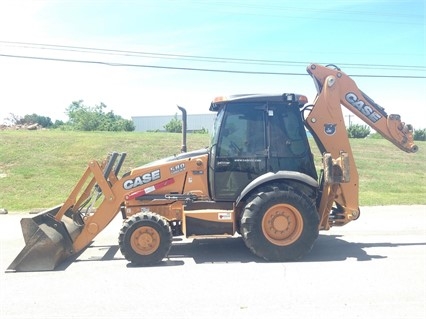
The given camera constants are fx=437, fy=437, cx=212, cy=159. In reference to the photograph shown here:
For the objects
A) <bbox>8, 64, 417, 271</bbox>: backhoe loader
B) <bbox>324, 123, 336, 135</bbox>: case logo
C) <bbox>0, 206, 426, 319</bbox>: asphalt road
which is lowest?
<bbox>0, 206, 426, 319</bbox>: asphalt road

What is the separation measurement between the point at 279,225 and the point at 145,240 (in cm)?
198

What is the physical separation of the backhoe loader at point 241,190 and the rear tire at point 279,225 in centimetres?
1

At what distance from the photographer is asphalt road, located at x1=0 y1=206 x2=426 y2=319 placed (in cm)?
450

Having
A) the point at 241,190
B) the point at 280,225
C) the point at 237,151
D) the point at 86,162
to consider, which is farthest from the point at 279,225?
the point at 86,162

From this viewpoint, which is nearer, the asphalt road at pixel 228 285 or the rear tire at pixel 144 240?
the asphalt road at pixel 228 285

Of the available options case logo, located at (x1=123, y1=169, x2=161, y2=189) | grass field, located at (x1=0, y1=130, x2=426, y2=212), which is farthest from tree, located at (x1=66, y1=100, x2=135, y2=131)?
case logo, located at (x1=123, y1=169, x2=161, y2=189)

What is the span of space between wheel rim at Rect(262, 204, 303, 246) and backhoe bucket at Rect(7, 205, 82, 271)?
9.75 ft

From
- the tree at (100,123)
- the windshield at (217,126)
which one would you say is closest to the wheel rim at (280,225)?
the windshield at (217,126)

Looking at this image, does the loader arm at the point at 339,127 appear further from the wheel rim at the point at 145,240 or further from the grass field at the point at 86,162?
the grass field at the point at 86,162

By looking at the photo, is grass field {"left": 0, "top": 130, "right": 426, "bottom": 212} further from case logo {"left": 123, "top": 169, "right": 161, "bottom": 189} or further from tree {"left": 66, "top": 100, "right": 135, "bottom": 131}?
tree {"left": 66, "top": 100, "right": 135, "bottom": 131}

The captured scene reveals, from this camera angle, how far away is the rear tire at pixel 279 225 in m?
6.41

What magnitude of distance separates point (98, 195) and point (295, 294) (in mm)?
3754

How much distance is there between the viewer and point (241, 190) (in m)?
6.77

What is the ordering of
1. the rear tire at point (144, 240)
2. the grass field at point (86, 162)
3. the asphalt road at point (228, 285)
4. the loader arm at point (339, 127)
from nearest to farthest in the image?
the asphalt road at point (228, 285), the rear tire at point (144, 240), the loader arm at point (339, 127), the grass field at point (86, 162)
